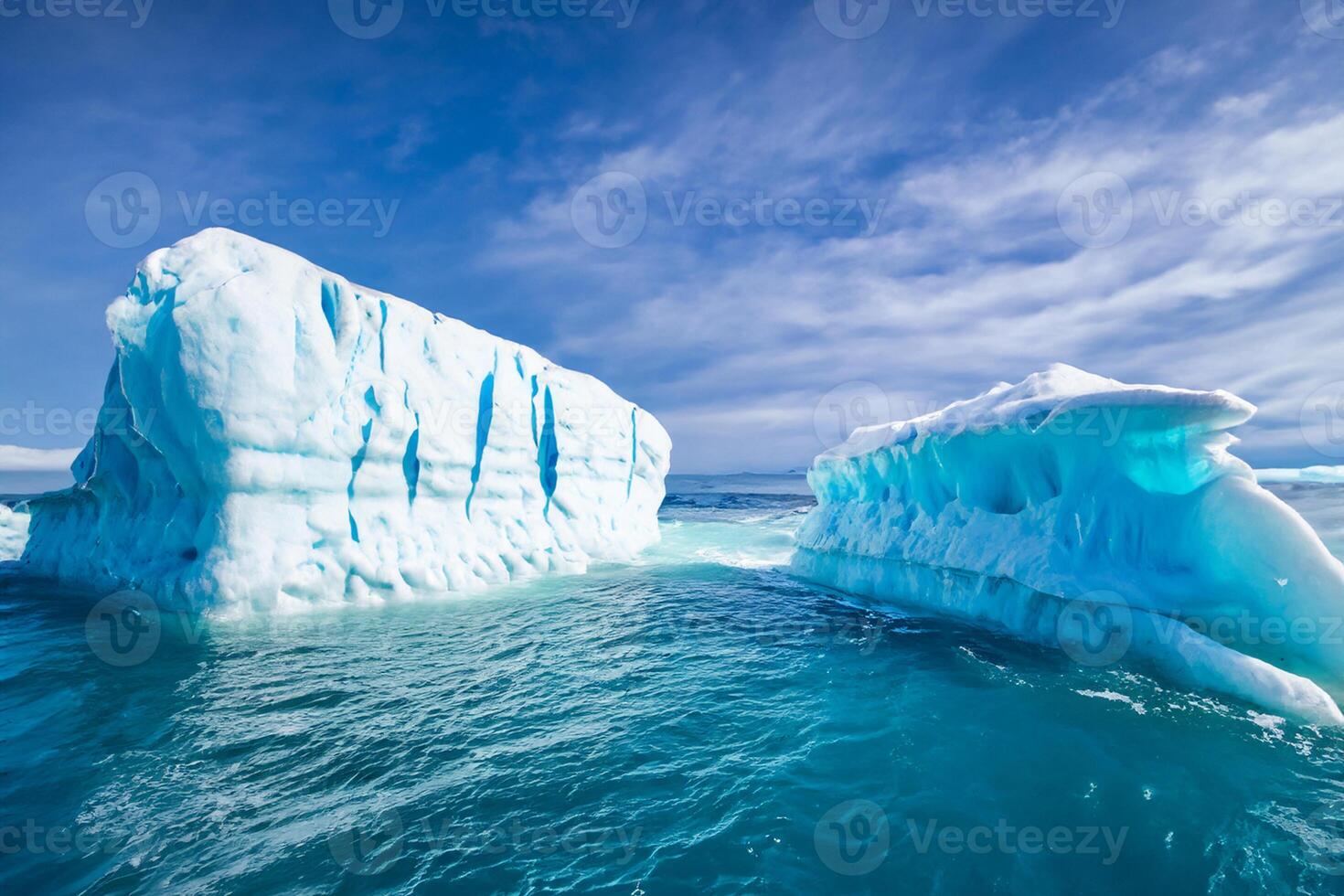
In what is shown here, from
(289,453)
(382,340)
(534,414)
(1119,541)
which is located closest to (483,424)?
(534,414)

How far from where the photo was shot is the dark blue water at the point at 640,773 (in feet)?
13.4

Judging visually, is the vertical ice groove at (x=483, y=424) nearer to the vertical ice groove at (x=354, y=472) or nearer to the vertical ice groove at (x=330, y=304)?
the vertical ice groove at (x=354, y=472)

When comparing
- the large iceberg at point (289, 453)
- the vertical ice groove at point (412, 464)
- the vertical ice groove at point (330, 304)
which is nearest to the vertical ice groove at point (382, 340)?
the large iceberg at point (289, 453)

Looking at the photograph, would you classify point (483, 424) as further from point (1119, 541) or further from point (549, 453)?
point (1119, 541)

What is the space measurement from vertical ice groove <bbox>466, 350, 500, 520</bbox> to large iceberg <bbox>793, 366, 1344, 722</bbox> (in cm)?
1065

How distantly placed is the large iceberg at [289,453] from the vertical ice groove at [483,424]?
1.8 inches

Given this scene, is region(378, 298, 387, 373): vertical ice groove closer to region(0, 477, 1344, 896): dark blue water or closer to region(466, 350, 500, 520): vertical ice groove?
region(466, 350, 500, 520): vertical ice groove

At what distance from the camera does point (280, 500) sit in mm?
11156

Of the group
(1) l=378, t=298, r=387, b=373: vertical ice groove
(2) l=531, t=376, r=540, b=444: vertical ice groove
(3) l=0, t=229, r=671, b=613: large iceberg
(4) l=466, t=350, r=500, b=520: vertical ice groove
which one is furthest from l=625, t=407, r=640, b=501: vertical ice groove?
(1) l=378, t=298, r=387, b=373: vertical ice groove

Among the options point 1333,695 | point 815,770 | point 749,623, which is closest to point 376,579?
point 749,623

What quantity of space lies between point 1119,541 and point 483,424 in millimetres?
14475

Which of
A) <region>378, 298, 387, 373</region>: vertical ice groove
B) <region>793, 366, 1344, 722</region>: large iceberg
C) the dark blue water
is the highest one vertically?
<region>378, 298, 387, 373</region>: vertical ice groove

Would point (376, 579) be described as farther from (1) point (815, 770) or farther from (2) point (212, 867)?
(1) point (815, 770)

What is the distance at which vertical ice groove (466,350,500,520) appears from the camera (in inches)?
592
